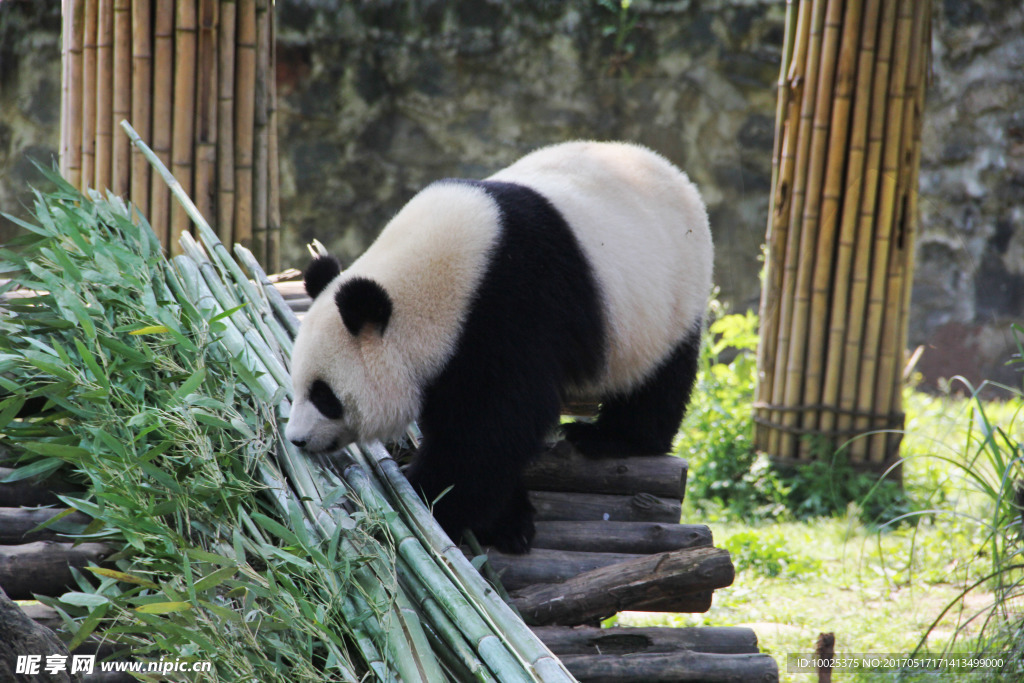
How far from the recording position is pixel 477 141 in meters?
8.31

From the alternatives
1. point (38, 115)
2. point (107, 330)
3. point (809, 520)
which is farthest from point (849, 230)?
point (38, 115)

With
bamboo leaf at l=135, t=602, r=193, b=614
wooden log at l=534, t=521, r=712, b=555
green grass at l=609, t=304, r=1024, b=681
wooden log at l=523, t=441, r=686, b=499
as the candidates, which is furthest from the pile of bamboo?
bamboo leaf at l=135, t=602, r=193, b=614

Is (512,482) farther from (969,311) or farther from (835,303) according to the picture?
(969,311)

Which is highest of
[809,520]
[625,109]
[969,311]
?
[625,109]

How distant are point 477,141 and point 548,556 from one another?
6.05 m

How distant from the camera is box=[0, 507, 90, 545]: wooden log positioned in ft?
7.81

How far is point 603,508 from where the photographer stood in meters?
3.15

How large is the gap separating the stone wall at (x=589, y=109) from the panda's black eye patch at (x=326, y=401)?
5.76m

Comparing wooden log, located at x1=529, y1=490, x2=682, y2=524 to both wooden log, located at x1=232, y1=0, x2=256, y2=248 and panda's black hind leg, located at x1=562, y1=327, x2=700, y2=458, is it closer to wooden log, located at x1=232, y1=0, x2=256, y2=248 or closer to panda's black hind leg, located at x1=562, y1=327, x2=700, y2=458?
panda's black hind leg, located at x1=562, y1=327, x2=700, y2=458

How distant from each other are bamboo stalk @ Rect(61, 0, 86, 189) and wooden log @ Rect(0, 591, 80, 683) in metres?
3.35

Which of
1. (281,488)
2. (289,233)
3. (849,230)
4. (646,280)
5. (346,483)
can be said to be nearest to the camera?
(281,488)

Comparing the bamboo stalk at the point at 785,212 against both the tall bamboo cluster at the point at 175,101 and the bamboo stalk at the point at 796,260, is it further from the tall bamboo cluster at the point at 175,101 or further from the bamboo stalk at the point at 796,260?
the tall bamboo cluster at the point at 175,101

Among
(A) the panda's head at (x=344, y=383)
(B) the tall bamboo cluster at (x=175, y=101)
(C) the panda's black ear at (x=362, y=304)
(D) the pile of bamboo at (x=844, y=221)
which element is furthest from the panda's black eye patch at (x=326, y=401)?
(D) the pile of bamboo at (x=844, y=221)

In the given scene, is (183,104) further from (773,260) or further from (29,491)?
(773,260)
